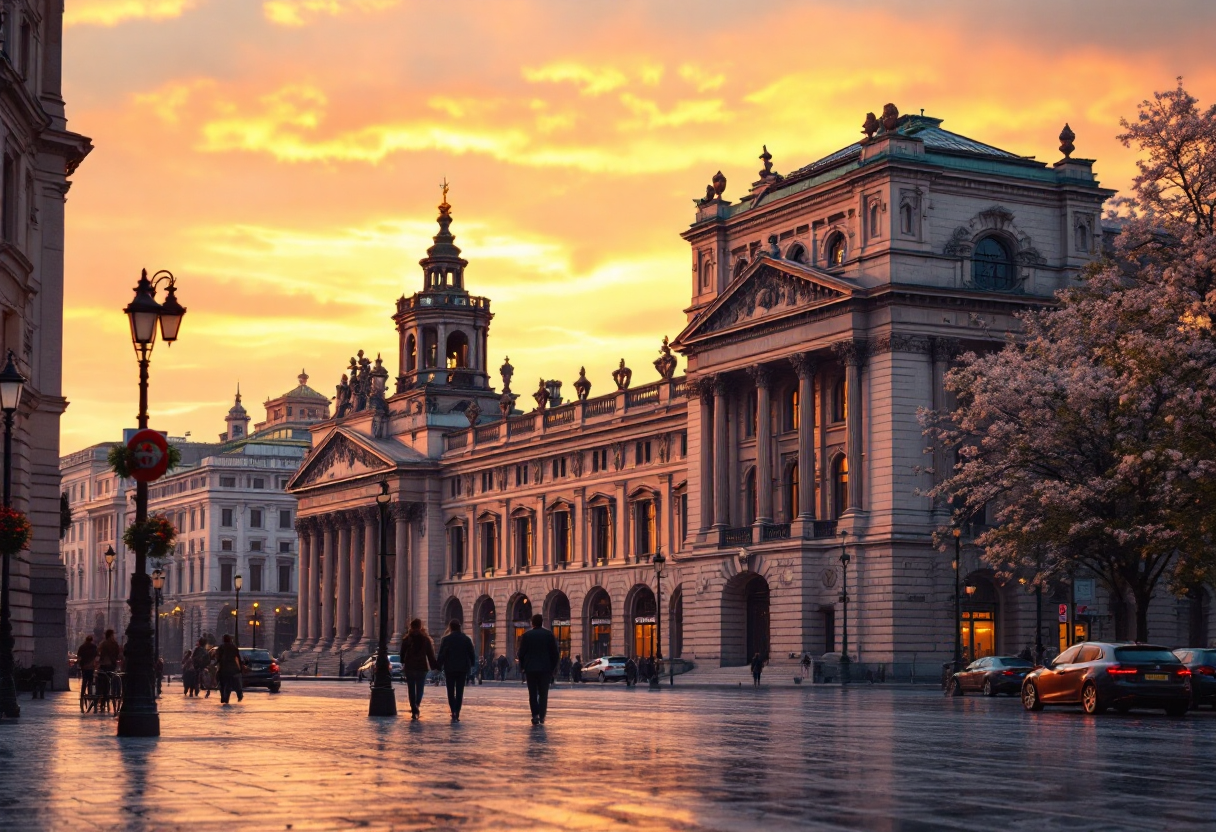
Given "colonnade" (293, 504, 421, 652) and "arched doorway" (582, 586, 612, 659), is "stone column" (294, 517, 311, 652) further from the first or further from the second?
"arched doorway" (582, 586, 612, 659)

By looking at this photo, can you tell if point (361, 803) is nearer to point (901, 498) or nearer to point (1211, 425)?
point (1211, 425)

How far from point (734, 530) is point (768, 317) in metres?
10.1

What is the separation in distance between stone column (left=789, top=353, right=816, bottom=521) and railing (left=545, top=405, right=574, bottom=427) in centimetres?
3283

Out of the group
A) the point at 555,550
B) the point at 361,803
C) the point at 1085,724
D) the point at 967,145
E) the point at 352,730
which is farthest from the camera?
the point at 555,550

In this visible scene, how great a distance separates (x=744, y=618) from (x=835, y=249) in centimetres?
1739

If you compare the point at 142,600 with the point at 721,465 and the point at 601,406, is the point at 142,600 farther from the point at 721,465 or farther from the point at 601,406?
the point at 601,406

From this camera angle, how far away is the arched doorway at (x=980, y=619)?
81.1 m

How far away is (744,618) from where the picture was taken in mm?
89188

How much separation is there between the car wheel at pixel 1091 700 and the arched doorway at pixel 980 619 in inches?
1588

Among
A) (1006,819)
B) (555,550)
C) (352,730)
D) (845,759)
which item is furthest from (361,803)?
(555,550)

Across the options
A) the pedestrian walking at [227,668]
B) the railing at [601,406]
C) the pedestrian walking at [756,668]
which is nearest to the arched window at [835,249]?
the pedestrian walking at [756,668]

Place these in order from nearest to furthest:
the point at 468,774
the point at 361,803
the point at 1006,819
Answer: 1. the point at 1006,819
2. the point at 361,803
3. the point at 468,774

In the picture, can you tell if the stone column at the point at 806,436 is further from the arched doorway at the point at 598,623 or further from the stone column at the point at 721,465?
the arched doorway at the point at 598,623

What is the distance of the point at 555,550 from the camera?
385 ft
